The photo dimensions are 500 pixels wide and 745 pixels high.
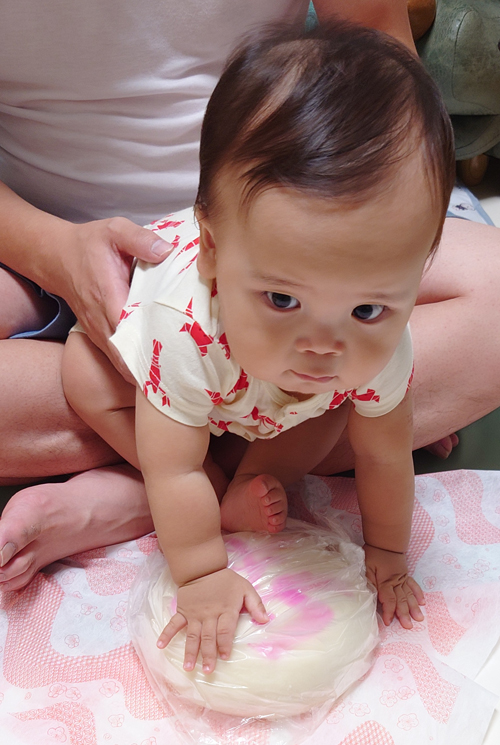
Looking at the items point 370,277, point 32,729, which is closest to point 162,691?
point 32,729

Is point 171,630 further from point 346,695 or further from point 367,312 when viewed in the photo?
point 367,312

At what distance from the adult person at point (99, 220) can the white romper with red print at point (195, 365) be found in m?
0.08

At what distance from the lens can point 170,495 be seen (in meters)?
0.71

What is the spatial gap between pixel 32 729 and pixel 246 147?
589mm

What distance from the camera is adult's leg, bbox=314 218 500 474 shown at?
94 centimetres

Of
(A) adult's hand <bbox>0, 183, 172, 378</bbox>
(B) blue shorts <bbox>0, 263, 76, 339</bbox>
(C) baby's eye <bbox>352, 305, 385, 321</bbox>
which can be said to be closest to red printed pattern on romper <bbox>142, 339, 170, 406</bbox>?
(A) adult's hand <bbox>0, 183, 172, 378</bbox>

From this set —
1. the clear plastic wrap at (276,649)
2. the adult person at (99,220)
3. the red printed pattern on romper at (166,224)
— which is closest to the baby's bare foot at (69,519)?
the adult person at (99,220)

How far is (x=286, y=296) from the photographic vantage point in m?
0.56

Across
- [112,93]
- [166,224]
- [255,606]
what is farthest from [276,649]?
[112,93]

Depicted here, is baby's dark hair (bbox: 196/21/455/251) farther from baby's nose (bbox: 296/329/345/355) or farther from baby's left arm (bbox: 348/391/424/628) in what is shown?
baby's left arm (bbox: 348/391/424/628)

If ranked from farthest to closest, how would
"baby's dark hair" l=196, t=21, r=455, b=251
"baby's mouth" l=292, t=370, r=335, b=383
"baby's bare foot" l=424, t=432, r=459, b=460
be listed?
"baby's bare foot" l=424, t=432, r=459, b=460 < "baby's mouth" l=292, t=370, r=335, b=383 < "baby's dark hair" l=196, t=21, r=455, b=251

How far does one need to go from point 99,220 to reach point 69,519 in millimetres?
366

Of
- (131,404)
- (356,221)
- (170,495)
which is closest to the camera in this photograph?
(356,221)

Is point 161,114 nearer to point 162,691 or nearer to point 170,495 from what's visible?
point 170,495
